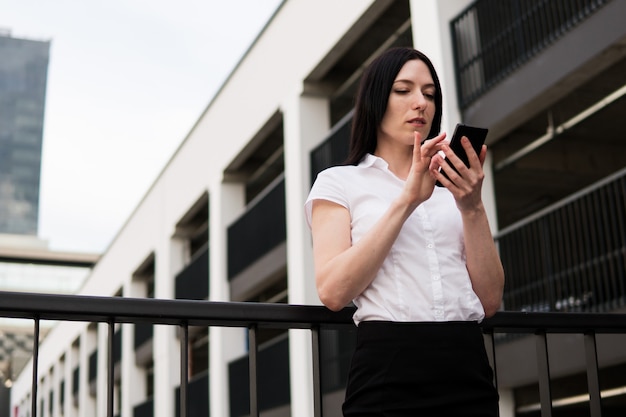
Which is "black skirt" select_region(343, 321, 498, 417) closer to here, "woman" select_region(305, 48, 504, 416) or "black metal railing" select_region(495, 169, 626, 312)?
"woman" select_region(305, 48, 504, 416)

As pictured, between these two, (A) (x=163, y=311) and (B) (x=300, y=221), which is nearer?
(A) (x=163, y=311)

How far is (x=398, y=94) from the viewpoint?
2312mm

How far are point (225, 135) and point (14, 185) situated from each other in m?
131

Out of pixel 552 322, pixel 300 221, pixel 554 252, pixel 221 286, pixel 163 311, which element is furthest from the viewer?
pixel 221 286

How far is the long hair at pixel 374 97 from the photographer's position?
232 cm

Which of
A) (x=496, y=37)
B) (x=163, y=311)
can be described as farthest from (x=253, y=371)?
(x=496, y=37)

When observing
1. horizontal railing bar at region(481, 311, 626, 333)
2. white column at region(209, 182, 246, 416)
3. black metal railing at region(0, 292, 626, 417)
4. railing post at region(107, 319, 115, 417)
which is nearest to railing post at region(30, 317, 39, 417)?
black metal railing at region(0, 292, 626, 417)

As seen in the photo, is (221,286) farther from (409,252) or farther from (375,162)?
(409,252)

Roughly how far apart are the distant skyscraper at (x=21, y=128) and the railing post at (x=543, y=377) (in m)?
145

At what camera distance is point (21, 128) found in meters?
147

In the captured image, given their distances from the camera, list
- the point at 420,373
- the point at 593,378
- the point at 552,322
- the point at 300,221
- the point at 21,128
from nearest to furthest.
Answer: the point at 420,373 → the point at 552,322 → the point at 593,378 → the point at 300,221 → the point at 21,128

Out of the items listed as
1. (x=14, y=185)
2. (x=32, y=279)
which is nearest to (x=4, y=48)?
(x=14, y=185)

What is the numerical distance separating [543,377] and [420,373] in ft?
3.45

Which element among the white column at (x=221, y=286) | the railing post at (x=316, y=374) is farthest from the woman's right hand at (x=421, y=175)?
the white column at (x=221, y=286)
